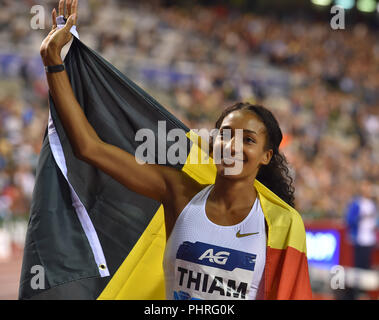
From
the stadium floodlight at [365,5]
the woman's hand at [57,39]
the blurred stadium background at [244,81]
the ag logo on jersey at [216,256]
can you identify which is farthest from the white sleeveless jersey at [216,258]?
the stadium floodlight at [365,5]

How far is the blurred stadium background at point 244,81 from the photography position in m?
9.08

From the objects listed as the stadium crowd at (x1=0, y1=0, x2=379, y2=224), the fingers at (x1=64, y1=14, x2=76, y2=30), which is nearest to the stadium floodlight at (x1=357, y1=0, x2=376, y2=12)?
the stadium crowd at (x1=0, y1=0, x2=379, y2=224)

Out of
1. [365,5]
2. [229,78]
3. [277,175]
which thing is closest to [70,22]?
[277,175]

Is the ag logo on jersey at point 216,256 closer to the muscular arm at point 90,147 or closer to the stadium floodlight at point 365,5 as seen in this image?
the muscular arm at point 90,147

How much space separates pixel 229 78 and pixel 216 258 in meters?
13.3

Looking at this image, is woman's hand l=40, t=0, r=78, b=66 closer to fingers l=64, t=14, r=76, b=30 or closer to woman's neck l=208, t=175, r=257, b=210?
fingers l=64, t=14, r=76, b=30

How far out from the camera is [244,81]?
15.7 m

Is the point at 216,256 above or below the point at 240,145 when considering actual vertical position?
below

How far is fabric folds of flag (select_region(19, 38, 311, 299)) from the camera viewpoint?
2320mm

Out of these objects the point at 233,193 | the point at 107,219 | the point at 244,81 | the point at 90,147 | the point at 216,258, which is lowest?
the point at 216,258

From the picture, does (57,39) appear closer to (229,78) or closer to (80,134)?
(80,134)

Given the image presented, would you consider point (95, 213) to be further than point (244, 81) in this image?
No
